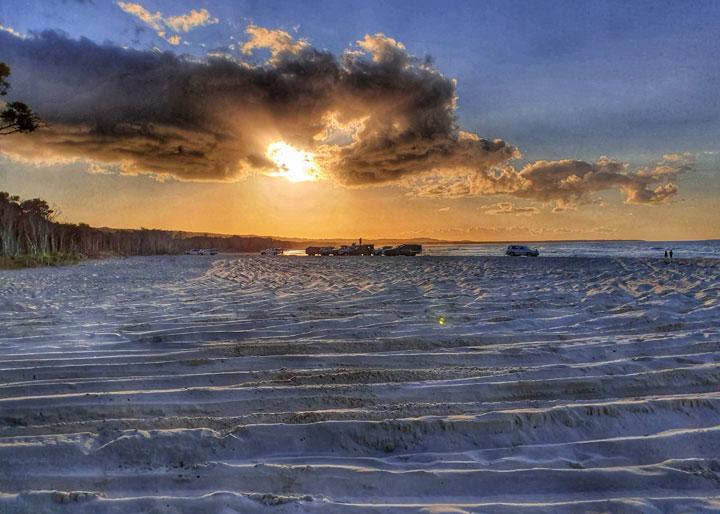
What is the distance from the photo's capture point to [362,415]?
8.63ft

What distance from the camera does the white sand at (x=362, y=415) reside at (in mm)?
1865

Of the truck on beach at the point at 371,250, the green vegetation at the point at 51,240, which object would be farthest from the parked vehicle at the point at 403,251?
the green vegetation at the point at 51,240

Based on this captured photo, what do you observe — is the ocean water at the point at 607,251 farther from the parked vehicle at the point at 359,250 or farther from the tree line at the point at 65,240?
the tree line at the point at 65,240

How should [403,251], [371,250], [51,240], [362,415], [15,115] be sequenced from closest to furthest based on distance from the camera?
[362,415] → [15,115] → [51,240] → [403,251] → [371,250]

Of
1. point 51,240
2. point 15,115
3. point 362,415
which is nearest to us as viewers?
point 362,415

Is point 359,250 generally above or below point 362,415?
above

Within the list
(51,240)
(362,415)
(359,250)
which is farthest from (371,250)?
(362,415)

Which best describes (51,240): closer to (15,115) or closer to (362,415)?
(15,115)

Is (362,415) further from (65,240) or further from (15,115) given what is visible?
(65,240)

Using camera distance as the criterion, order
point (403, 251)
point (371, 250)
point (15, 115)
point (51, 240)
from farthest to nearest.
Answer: point (371, 250), point (403, 251), point (51, 240), point (15, 115)

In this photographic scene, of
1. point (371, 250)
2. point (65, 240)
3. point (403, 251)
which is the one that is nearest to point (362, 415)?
point (403, 251)

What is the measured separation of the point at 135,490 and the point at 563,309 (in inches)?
230

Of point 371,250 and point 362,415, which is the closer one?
point 362,415

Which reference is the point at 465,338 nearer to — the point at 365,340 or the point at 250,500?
the point at 365,340
